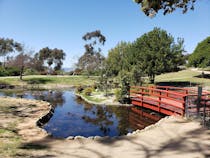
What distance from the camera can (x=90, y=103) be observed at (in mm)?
27766

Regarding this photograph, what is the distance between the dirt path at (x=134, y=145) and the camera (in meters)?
9.24

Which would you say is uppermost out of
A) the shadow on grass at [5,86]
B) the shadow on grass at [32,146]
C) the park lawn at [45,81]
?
the park lawn at [45,81]

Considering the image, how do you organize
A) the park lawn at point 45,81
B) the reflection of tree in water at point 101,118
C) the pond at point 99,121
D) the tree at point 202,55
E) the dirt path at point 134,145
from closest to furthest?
the dirt path at point 134,145 < the pond at point 99,121 < the reflection of tree in water at point 101,118 < the park lawn at point 45,81 < the tree at point 202,55

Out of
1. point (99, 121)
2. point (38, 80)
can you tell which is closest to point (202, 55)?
point (38, 80)

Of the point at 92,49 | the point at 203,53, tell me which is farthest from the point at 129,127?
the point at 92,49

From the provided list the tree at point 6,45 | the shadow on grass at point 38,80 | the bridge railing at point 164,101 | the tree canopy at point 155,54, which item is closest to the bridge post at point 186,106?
the bridge railing at point 164,101

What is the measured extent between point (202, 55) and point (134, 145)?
5461 cm

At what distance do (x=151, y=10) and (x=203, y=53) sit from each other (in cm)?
5123

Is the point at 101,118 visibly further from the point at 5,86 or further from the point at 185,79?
the point at 185,79

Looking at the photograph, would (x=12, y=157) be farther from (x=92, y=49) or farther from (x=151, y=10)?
(x=92, y=49)

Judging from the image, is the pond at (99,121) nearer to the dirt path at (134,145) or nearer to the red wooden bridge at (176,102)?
the red wooden bridge at (176,102)

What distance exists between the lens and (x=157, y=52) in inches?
1547

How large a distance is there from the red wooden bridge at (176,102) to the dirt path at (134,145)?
1.85 meters

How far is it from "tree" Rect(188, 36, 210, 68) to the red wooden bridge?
120ft
